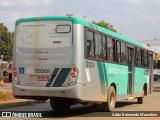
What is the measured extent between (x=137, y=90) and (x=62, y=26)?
338 inches

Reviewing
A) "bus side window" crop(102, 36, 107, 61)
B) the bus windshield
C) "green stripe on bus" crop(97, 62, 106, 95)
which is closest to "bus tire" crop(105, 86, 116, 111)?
"green stripe on bus" crop(97, 62, 106, 95)


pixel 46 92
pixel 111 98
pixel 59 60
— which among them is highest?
pixel 59 60

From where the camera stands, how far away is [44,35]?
1447 cm

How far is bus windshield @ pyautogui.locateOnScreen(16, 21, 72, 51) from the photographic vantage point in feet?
46.7

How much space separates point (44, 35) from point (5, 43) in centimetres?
7263

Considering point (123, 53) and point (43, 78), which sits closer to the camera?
point (43, 78)

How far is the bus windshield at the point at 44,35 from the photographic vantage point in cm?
1423

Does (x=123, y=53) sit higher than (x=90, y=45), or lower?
lower

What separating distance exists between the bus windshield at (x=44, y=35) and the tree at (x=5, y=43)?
70808 millimetres

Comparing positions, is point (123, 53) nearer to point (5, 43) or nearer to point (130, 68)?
point (130, 68)

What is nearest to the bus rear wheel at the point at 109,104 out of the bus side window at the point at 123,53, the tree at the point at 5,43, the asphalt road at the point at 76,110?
the asphalt road at the point at 76,110

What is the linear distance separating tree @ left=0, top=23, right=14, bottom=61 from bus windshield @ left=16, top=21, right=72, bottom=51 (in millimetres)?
70808

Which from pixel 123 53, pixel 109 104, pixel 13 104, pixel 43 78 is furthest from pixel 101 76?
pixel 13 104

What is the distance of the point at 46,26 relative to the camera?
1450cm
